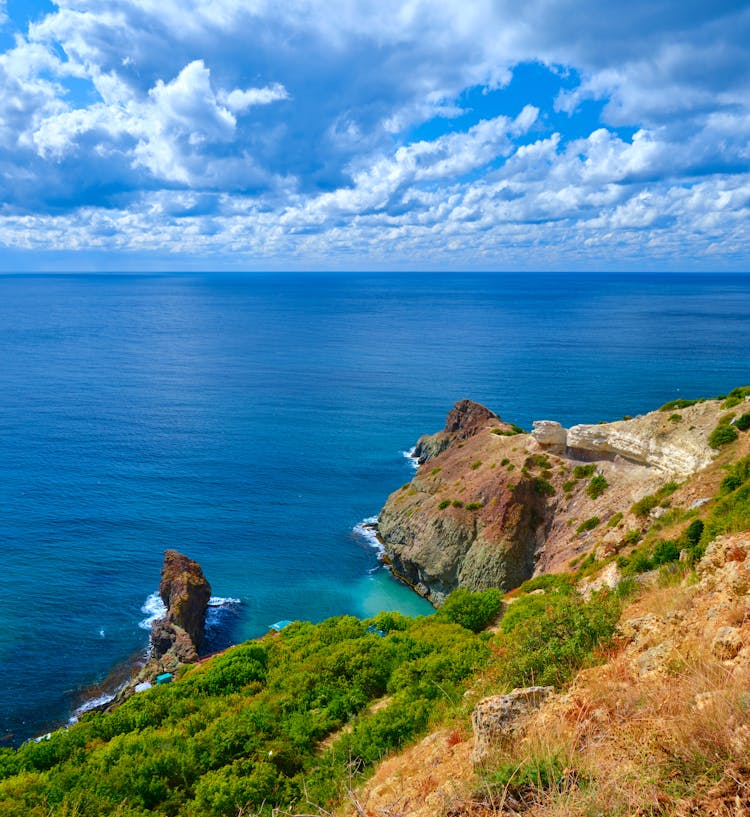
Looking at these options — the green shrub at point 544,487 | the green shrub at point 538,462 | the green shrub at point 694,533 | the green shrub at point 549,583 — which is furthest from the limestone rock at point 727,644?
the green shrub at point 538,462

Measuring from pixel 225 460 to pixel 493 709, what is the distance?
3118 inches

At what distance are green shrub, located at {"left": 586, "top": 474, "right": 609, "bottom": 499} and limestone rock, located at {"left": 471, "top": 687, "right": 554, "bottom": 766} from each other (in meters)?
42.8

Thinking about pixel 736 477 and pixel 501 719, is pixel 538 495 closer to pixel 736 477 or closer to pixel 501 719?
pixel 736 477

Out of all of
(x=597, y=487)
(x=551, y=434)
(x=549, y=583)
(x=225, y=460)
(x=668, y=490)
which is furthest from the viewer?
(x=225, y=460)

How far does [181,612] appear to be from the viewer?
1905 inches

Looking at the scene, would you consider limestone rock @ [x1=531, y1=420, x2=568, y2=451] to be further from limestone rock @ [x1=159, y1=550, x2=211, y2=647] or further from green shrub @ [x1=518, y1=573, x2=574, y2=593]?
limestone rock @ [x1=159, y1=550, x2=211, y2=647]

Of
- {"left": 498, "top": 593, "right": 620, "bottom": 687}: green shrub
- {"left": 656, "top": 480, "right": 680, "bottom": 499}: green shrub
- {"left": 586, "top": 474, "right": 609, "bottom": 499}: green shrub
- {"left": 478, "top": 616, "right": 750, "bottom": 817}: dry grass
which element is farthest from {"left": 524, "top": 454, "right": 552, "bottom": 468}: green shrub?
{"left": 478, "top": 616, "right": 750, "bottom": 817}: dry grass

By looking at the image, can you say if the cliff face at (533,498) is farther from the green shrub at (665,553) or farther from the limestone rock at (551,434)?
the green shrub at (665,553)

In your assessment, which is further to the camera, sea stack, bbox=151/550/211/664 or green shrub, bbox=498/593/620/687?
sea stack, bbox=151/550/211/664

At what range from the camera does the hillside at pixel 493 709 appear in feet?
28.9

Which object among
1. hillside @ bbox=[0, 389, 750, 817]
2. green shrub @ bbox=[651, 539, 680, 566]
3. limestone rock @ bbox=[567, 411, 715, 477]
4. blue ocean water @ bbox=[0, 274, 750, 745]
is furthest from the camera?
blue ocean water @ bbox=[0, 274, 750, 745]

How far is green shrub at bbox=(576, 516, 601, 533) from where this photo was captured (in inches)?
1973

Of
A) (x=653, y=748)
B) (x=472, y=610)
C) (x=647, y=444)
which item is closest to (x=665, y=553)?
(x=472, y=610)

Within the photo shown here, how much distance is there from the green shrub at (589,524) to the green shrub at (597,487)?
2.95 metres
